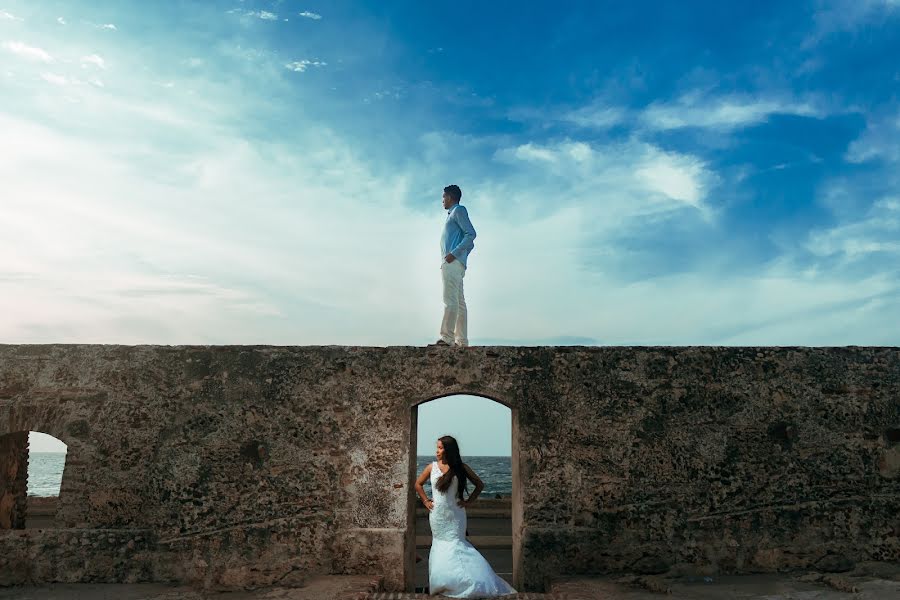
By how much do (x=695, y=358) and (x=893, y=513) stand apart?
261cm

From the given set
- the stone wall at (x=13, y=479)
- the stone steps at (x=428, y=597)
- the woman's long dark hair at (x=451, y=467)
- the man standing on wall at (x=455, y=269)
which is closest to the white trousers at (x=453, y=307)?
the man standing on wall at (x=455, y=269)

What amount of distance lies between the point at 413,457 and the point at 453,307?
1.73 m

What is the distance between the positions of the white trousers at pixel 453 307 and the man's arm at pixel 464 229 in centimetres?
17

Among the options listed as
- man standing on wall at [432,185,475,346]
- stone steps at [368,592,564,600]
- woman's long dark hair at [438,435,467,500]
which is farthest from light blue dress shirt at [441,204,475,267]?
stone steps at [368,592,564,600]

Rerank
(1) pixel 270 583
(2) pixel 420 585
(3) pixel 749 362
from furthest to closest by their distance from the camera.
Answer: (2) pixel 420 585, (3) pixel 749 362, (1) pixel 270 583

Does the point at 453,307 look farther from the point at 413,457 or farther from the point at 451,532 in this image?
the point at 451,532

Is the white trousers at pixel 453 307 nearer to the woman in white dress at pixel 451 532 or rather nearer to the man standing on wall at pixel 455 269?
the man standing on wall at pixel 455 269

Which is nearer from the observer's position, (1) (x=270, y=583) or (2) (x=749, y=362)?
(1) (x=270, y=583)

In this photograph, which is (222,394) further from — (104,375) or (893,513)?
(893,513)

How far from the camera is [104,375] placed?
7668mm

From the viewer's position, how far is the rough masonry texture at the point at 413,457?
718 cm

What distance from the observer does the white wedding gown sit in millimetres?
6137

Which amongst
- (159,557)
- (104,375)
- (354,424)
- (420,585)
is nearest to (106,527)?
(159,557)

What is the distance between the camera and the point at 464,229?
7984mm
